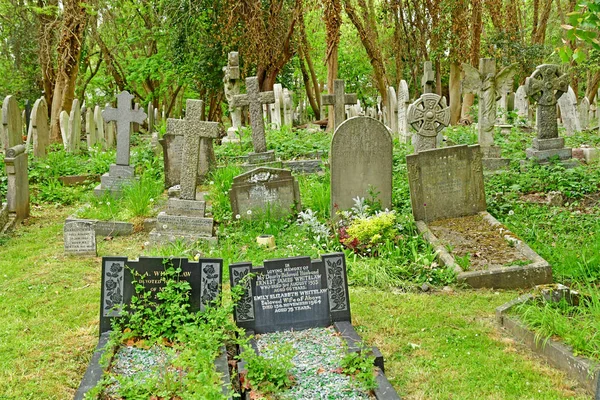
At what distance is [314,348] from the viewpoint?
201 inches

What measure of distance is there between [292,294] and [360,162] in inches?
142

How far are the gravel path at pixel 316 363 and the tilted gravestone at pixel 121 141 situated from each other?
6.53 metres

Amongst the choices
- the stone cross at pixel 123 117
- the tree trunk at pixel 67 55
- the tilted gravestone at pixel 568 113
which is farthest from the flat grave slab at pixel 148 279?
the tilted gravestone at pixel 568 113

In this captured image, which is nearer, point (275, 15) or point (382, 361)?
point (382, 361)

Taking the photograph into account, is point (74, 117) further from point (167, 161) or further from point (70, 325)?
point (70, 325)

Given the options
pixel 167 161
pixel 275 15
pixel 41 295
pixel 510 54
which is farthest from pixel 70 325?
pixel 510 54

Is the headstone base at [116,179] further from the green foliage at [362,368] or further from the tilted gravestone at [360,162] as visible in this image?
the green foliage at [362,368]

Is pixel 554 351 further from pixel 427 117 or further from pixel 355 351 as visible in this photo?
pixel 427 117

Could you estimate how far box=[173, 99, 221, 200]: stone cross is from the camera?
873cm

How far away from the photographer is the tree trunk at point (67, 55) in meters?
16.1

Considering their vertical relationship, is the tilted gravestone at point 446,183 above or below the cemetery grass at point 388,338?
above

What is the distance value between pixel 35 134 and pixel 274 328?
10.7 meters

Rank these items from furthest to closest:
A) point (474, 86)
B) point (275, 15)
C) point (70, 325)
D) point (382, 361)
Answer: point (275, 15), point (474, 86), point (70, 325), point (382, 361)

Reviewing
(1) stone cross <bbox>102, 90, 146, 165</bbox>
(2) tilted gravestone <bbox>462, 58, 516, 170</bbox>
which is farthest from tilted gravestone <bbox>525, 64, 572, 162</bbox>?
(1) stone cross <bbox>102, 90, 146, 165</bbox>
